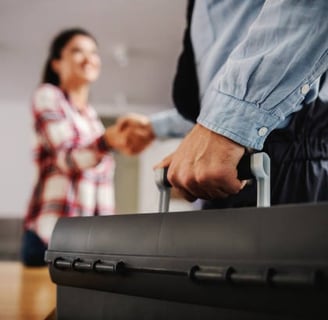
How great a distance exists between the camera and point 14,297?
0.67 metres

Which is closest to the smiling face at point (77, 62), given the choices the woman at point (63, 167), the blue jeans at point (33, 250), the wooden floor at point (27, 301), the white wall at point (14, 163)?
the woman at point (63, 167)

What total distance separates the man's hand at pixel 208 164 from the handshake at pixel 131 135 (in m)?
0.90

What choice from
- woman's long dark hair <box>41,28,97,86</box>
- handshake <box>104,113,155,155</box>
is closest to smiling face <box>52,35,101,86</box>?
woman's long dark hair <box>41,28,97,86</box>

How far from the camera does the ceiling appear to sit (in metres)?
3.26

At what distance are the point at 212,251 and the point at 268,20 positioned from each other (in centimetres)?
22

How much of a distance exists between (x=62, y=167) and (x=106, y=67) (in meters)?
2.85

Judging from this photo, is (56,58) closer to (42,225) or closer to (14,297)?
(42,225)

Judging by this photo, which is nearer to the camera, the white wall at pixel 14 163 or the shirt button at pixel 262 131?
the shirt button at pixel 262 131

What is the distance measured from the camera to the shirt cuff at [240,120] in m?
0.43

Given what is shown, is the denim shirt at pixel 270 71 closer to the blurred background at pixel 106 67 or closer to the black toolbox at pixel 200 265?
the black toolbox at pixel 200 265

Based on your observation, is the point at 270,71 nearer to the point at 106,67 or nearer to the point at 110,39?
the point at 110,39

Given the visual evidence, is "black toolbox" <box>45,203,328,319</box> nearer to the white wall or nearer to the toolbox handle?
the toolbox handle

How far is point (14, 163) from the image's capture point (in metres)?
5.66

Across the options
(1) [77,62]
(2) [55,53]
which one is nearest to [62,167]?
(1) [77,62]
